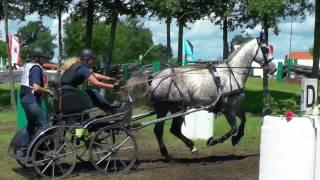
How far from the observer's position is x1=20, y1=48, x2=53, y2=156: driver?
9.80 metres

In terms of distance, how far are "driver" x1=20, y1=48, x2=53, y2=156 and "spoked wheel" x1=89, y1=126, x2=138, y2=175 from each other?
2.96 ft

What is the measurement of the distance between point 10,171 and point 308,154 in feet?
17.2

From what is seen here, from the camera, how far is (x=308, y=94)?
8.31 metres

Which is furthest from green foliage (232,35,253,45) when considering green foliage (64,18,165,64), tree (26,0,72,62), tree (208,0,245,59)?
green foliage (64,18,165,64)

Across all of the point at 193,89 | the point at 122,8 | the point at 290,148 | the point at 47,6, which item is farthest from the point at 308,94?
the point at 47,6

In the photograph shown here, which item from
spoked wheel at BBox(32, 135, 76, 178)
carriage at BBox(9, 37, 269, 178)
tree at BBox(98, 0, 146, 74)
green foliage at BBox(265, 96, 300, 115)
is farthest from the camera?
tree at BBox(98, 0, 146, 74)

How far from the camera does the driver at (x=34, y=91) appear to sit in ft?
32.1

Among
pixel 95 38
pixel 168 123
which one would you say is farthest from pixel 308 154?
pixel 95 38

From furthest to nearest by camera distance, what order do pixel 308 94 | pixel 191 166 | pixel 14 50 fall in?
pixel 14 50 < pixel 191 166 < pixel 308 94

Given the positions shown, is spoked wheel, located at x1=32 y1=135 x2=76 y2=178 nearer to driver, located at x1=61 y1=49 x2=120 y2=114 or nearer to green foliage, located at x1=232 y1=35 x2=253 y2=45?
driver, located at x1=61 y1=49 x2=120 y2=114

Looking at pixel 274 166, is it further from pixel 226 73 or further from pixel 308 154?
pixel 226 73

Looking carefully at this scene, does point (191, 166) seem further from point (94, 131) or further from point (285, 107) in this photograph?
point (285, 107)

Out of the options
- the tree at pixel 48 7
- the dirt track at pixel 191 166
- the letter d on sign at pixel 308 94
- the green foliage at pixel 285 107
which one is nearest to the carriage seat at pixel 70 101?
the dirt track at pixel 191 166

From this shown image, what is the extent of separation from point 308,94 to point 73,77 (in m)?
3.71
